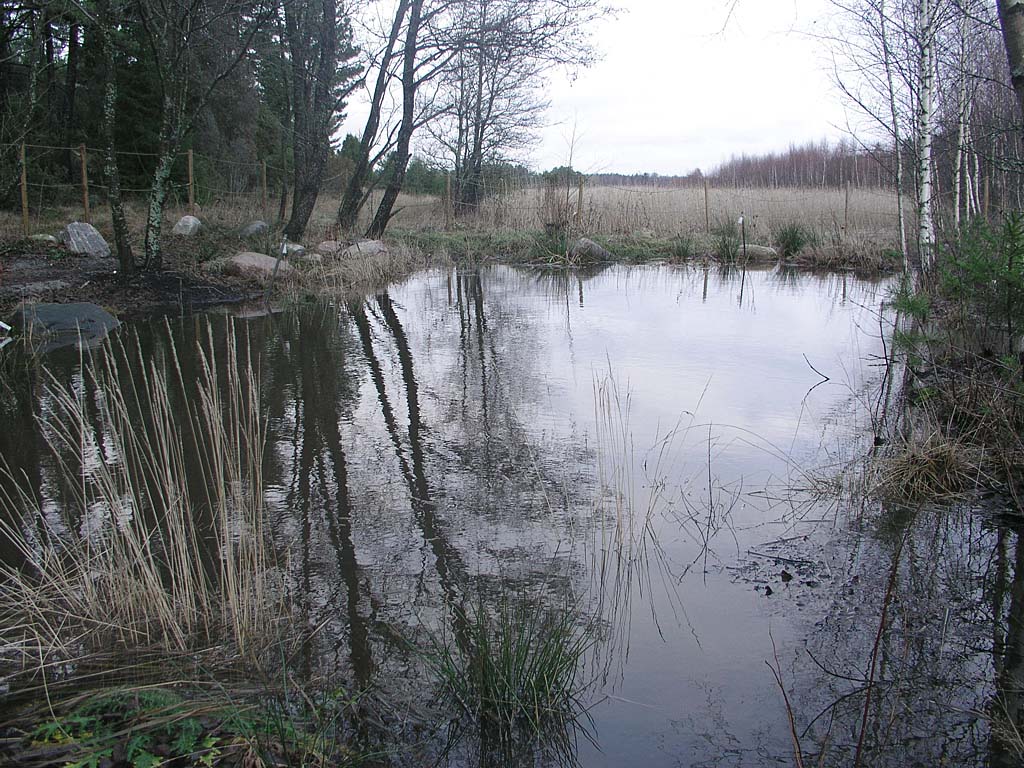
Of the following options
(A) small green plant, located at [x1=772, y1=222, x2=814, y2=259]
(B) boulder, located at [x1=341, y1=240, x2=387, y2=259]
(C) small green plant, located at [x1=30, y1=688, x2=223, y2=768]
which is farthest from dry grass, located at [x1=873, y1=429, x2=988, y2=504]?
(A) small green plant, located at [x1=772, y1=222, x2=814, y2=259]

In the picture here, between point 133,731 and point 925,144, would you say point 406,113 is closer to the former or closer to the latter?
point 925,144

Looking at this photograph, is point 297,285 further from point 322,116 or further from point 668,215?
point 668,215

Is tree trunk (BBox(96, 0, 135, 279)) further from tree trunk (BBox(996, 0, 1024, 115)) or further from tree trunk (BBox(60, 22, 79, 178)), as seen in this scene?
tree trunk (BBox(996, 0, 1024, 115))

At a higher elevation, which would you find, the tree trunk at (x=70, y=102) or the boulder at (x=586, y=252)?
the tree trunk at (x=70, y=102)

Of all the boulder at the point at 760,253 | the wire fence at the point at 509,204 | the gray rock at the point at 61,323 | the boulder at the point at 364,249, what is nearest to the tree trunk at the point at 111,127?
the gray rock at the point at 61,323

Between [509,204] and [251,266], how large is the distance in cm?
1133

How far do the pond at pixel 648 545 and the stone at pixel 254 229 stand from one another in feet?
27.5

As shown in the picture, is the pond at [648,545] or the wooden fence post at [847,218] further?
the wooden fence post at [847,218]

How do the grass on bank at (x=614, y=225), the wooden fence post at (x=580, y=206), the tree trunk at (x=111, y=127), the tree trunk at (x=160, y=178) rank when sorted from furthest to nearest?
the wooden fence post at (x=580, y=206) → the grass on bank at (x=614, y=225) → the tree trunk at (x=160, y=178) → the tree trunk at (x=111, y=127)

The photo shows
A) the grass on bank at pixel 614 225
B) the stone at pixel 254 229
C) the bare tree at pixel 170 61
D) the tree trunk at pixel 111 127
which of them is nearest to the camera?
the tree trunk at pixel 111 127

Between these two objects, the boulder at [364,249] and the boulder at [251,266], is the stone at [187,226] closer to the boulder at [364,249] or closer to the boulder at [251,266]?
the boulder at [251,266]

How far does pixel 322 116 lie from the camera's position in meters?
16.7

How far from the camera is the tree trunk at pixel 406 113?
17.1 metres

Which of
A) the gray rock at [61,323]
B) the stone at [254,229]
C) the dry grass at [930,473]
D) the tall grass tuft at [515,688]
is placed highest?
the stone at [254,229]
